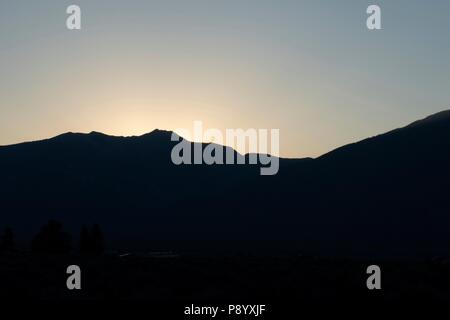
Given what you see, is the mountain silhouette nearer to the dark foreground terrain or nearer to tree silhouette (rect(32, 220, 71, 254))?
tree silhouette (rect(32, 220, 71, 254))

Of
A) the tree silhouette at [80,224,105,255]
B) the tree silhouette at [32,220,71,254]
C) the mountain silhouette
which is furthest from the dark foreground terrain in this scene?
the mountain silhouette

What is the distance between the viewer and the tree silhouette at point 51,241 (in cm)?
6319

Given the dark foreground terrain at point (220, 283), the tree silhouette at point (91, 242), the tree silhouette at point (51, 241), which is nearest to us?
the dark foreground terrain at point (220, 283)

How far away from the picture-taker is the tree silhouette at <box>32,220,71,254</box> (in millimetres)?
63188

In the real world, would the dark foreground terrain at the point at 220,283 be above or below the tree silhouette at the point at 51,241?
above

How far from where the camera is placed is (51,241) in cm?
6362

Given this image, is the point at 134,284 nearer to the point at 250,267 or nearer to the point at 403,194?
the point at 250,267

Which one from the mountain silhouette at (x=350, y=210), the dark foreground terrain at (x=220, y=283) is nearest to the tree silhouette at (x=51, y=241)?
the dark foreground terrain at (x=220, y=283)

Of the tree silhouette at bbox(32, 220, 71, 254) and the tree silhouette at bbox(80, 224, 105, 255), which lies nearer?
the tree silhouette at bbox(32, 220, 71, 254)

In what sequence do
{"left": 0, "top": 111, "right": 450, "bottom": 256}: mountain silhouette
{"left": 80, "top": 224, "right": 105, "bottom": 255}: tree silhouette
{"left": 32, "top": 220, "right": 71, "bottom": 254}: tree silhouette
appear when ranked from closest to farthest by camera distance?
{"left": 32, "top": 220, "right": 71, "bottom": 254}: tree silhouette → {"left": 80, "top": 224, "right": 105, "bottom": 255}: tree silhouette → {"left": 0, "top": 111, "right": 450, "bottom": 256}: mountain silhouette

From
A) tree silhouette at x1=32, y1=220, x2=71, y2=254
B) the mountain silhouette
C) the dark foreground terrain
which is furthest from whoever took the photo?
the mountain silhouette

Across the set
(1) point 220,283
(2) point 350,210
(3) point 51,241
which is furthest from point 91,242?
(2) point 350,210

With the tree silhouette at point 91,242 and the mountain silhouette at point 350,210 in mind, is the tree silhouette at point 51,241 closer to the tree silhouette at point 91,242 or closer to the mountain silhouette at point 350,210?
the tree silhouette at point 91,242

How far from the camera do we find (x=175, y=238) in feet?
588
